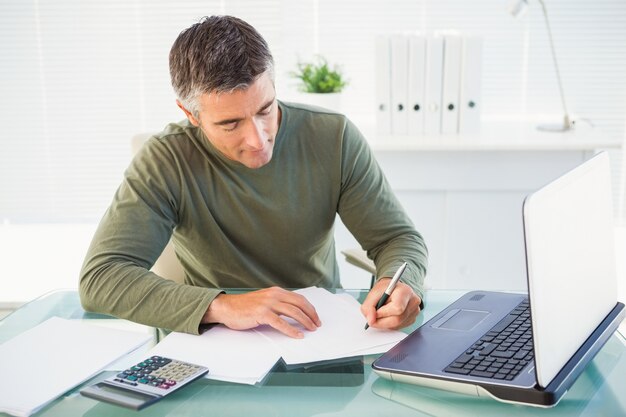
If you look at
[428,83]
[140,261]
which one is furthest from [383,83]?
[140,261]

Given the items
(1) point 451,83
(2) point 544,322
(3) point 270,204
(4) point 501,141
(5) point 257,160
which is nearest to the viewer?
(2) point 544,322

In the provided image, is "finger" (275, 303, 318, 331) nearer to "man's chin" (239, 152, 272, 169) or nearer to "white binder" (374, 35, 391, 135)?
"man's chin" (239, 152, 272, 169)

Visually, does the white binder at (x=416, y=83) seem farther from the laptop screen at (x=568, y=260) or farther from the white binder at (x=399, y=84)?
the laptop screen at (x=568, y=260)

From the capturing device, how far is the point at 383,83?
8.93 ft

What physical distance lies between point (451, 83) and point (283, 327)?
1.72 metres

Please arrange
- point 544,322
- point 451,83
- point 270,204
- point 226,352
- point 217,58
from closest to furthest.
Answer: point 544,322 → point 226,352 → point 217,58 → point 270,204 → point 451,83

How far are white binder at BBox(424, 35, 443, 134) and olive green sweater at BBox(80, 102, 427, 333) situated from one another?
109 centimetres

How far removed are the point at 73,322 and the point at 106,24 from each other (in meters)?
2.14

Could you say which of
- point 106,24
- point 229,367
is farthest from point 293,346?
point 106,24

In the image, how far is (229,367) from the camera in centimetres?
112

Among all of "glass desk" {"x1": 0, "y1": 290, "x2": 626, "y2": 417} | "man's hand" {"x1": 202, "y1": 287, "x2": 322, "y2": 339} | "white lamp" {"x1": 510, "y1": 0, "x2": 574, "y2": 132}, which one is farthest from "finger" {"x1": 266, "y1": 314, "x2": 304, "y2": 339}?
"white lamp" {"x1": 510, "y1": 0, "x2": 574, "y2": 132}

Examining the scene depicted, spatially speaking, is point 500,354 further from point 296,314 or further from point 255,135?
point 255,135

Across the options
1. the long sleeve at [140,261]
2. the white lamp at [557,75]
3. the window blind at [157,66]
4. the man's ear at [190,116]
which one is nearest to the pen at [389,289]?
the long sleeve at [140,261]

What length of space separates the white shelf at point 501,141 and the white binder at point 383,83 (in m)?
0.05
